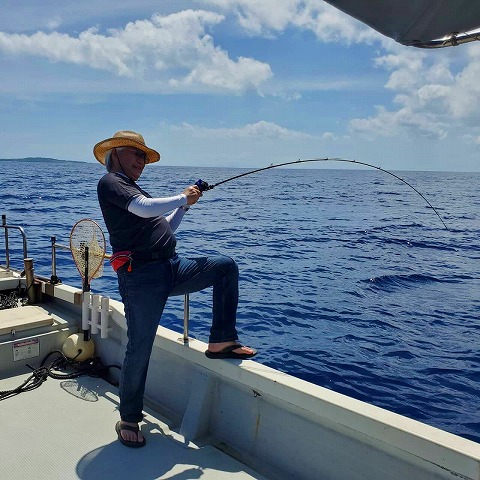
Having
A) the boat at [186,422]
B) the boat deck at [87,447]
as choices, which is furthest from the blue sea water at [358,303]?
the boat deck at [87,447]

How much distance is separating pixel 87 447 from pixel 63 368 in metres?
1.31

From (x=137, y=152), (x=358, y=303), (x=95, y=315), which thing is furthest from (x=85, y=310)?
(x=358, y=303)

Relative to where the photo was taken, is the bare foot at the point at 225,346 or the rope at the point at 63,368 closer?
the bare foot at the point at 225,346

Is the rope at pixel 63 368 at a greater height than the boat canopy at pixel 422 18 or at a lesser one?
lesser

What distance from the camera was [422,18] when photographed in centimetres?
204

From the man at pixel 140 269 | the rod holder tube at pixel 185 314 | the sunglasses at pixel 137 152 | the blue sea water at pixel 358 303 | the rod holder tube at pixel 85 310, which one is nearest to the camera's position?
the man at pixel 140 269

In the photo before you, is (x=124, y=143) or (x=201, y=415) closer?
(x=124, y=143)

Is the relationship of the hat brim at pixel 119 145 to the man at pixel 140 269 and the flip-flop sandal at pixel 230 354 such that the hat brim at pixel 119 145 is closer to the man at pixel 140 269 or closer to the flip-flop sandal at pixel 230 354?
the man at pixel 140 269

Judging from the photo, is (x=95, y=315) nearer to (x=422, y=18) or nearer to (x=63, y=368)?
(x=63, y=368)

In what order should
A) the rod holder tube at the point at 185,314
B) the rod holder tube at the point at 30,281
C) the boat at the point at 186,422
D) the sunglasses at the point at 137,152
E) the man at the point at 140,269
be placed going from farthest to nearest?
the rod holder tube at the point at 30,281, the rod holder tube at the point at 185,314, the sunglasses at the point at 137,152, the man at the point at 140,269, the boat at the point at 186,422

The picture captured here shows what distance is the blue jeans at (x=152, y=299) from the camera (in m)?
2.99

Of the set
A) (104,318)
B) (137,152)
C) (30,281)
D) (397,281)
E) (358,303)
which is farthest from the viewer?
(397,281)

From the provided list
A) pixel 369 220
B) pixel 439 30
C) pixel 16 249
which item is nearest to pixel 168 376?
pixel 439 30

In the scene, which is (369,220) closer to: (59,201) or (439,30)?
(59,201)
